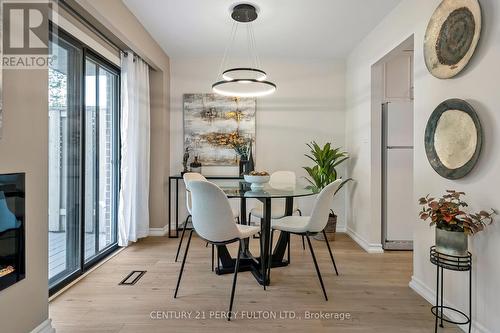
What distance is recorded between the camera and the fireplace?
1516 millimetres

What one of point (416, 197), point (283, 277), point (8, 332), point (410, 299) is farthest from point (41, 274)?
point (416, 197)

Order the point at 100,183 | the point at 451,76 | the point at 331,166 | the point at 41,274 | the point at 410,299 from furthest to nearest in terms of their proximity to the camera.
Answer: the point at 331,166 < the point at 100,183 < the point at 410,299 < the point at 451,76 < the point at 41,274

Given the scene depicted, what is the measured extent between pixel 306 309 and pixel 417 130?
1694 mm

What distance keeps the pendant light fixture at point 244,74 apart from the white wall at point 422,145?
1265mm

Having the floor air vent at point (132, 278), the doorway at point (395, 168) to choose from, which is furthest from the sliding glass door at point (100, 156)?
the doorway at point (395, 168)

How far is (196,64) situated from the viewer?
429cm

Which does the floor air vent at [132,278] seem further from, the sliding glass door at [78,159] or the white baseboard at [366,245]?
the white baseboard at [366,245]

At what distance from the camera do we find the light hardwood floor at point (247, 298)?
Answer: 192 centimetres

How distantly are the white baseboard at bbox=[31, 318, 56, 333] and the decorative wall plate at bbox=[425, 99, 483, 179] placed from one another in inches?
109

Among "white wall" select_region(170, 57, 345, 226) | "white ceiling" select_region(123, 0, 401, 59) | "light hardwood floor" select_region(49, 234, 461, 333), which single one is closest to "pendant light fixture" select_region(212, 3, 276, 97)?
"white ceiling" select_region(123, 0, 401, 59)

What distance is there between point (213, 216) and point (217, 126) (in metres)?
2.39

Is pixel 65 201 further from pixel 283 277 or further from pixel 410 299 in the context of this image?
pixel 410 299

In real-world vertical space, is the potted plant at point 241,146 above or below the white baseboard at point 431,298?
above

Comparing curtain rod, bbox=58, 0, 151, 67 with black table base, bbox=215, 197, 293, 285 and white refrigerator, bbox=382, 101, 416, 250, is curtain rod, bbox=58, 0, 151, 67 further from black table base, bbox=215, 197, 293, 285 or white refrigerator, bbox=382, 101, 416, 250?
white refrigerator, bbox=382, 101, 416, 250
